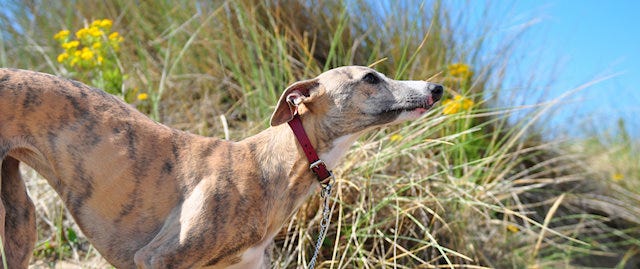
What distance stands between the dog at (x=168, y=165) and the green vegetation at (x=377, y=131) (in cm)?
87

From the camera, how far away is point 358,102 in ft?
10.2

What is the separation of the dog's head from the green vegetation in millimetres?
826

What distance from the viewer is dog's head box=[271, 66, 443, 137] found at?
10.1ft

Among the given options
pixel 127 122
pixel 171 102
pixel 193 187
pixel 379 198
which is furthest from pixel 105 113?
pixel 171 102

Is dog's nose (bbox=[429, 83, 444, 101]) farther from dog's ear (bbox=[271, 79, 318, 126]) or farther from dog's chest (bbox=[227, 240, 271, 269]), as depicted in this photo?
dog's chest (bbox=[227, 240, 271, 269])

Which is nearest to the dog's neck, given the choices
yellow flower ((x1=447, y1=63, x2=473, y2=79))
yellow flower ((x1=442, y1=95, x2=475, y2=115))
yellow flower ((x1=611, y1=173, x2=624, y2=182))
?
yellow flower ((x1=442, y1=95, x2=475, y2=115))

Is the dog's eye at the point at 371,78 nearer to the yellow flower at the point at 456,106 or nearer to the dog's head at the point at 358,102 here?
the dog's head at the point at 358,102

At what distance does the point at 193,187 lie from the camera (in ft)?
9.86

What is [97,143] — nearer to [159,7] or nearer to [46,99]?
[46,99]

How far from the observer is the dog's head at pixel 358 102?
122 inches

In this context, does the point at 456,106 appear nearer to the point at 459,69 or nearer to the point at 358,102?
the point at 459,69

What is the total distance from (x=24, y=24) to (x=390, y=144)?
12.4 ft

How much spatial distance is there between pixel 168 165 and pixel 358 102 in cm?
88

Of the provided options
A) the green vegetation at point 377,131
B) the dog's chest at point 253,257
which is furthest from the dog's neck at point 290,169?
the green vegetation at point 377,131
